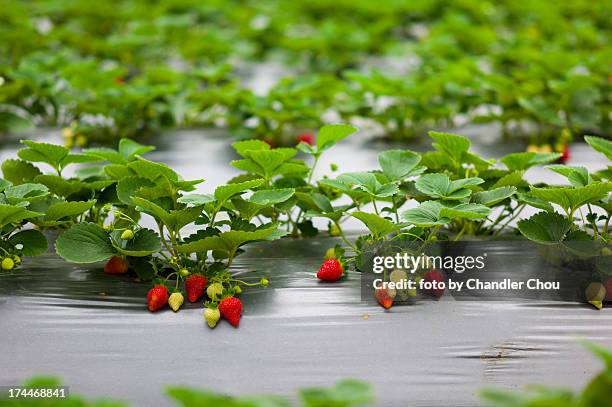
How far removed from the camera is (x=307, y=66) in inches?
176

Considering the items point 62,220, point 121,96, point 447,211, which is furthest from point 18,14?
point 447,211

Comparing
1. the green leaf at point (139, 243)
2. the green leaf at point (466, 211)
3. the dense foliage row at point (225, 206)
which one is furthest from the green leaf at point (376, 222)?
the green leaf at point (139, 243)

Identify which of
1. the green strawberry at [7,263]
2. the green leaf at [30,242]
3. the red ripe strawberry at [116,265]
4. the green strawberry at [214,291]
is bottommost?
the green strawberry at [214,291]

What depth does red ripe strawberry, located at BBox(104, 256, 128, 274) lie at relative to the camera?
6.23ft

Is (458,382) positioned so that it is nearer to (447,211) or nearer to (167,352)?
(447,211)

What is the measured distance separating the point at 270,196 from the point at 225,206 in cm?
12

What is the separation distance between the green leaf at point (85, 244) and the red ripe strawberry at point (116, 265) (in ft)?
0.36

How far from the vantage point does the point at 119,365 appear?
161cm

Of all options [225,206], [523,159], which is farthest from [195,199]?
[523,159]

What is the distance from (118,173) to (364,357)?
776mm

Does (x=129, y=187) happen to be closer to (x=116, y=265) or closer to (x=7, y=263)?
(x=116, y=265)

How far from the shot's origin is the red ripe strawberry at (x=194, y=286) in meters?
1.77

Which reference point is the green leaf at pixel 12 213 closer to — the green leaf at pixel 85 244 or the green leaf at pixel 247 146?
the green leaf at pixel 85 244

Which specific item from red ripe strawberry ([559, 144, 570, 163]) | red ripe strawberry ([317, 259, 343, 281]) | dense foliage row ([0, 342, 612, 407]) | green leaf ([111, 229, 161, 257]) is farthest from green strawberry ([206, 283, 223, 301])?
red ripe strawberry ([559, 144, 570, 163])
